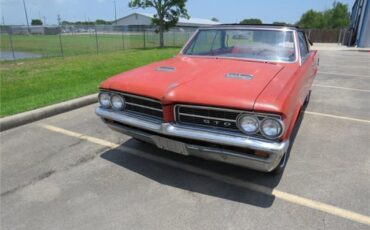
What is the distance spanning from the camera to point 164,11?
25875mm

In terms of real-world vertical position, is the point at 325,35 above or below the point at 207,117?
below

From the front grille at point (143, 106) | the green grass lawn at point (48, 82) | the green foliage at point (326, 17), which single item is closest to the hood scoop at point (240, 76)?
the front grille at point (143, 106)

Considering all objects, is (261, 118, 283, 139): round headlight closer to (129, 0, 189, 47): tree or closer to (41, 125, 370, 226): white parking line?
(41, 125, 370, 226): white parking line

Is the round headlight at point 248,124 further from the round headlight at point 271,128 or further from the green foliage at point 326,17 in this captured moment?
the green foliage at point 326,17

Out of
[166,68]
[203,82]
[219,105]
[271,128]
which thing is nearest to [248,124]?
[271,128]

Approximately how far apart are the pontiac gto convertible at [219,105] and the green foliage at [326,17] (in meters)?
75.8

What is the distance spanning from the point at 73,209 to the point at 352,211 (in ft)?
8.89

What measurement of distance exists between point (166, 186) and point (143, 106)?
93 cm

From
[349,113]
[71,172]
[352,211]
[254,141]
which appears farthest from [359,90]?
[71,172]

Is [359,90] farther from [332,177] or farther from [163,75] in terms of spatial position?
[163,75]

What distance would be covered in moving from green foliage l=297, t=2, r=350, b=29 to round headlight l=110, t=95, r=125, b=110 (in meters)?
76.8

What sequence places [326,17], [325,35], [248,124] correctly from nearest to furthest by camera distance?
[248,124]
[325,35]
[326,17]

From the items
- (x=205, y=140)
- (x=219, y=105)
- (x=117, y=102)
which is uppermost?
(x=219, y=105)

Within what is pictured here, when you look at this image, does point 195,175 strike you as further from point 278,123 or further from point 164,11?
point 164,11
